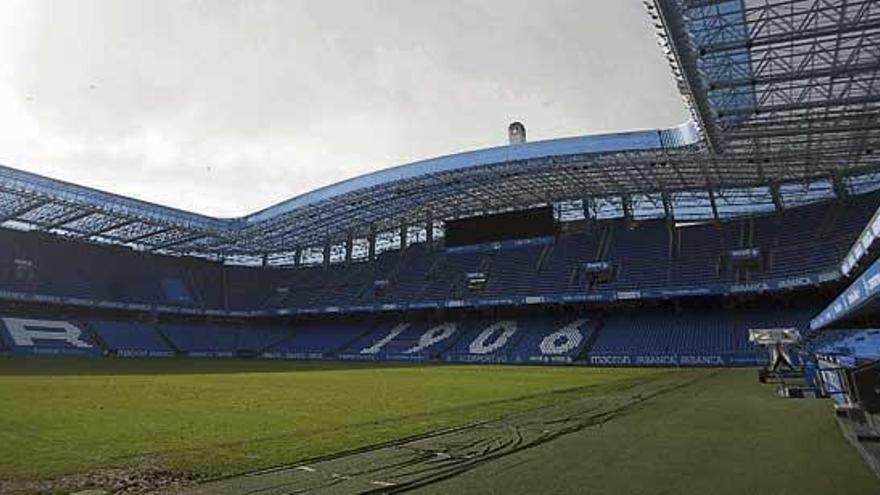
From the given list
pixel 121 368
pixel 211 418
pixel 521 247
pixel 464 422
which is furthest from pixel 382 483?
pixel 521 247

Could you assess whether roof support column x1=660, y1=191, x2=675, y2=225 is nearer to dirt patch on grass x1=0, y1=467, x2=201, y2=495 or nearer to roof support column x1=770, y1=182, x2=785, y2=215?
roof support column x1=770, y1=182, x2=785, y2=215

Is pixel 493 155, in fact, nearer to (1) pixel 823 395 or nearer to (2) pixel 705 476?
(1) pixel 823 395

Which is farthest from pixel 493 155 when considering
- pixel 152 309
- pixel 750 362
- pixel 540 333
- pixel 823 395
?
pixel 152 309

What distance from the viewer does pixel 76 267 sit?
201 feet

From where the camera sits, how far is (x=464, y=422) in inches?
503

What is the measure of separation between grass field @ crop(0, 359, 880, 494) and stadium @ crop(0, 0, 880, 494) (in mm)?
88

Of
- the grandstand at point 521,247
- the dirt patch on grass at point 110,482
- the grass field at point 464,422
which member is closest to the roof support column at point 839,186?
the grandstand at point 521,247

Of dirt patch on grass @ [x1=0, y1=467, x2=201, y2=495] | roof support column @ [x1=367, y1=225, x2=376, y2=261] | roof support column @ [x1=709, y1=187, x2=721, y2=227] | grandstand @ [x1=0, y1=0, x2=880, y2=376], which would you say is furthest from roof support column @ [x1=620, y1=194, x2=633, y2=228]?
dirt patch on grass @ [x1=0, y1=467, x2=201, y2=495]

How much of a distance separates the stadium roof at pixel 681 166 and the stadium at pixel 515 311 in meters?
0.17

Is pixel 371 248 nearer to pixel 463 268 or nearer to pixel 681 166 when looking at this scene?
pixel 463 268

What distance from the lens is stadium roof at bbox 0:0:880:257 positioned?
22.6 meters

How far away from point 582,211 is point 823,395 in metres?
43.3

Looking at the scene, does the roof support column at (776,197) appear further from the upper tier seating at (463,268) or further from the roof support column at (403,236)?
the roof support column at (403,236)

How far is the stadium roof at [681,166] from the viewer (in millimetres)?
22625
